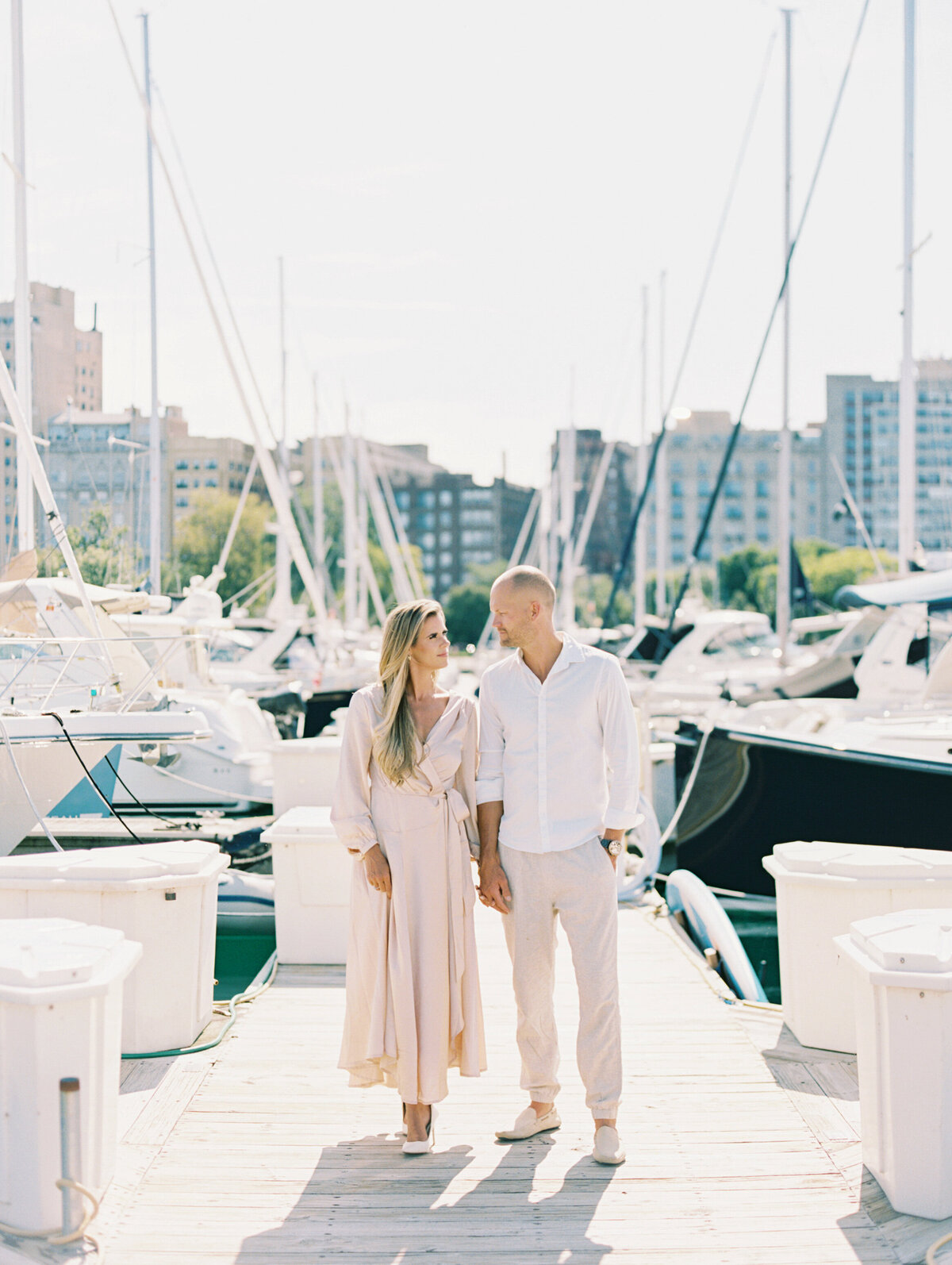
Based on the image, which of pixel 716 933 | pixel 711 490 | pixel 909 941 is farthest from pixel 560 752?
pixel 711 490

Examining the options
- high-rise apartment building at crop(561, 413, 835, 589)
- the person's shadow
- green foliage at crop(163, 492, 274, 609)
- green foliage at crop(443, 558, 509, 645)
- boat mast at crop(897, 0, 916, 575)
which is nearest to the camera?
the person's shadow

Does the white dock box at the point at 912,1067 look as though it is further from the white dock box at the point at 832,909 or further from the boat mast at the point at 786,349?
the boat mast at the point at 786,349

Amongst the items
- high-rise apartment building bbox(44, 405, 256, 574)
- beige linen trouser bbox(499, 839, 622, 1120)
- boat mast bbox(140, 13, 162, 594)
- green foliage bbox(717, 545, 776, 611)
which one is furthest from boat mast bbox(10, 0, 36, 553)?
green foliage bbox(717, 545, 776, 611)

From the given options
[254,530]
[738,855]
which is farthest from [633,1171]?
[254,530]

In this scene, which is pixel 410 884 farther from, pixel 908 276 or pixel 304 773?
pixel 908 276

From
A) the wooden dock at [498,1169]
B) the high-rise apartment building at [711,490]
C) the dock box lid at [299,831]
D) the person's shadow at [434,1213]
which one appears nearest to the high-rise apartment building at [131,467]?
the dock box lid at [299,831]

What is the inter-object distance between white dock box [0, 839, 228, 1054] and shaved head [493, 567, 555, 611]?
1.86m

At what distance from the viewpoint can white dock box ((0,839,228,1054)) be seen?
4.62 meters

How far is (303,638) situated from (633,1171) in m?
24.7

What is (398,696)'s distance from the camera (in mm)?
3824

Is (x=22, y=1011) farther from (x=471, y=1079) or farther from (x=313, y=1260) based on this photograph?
(x=471, y=1079)

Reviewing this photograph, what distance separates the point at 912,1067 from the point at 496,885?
1346 mm

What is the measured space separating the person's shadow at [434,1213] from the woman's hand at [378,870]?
88cm

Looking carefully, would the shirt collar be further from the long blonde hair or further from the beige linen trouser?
the beige linen trouser
